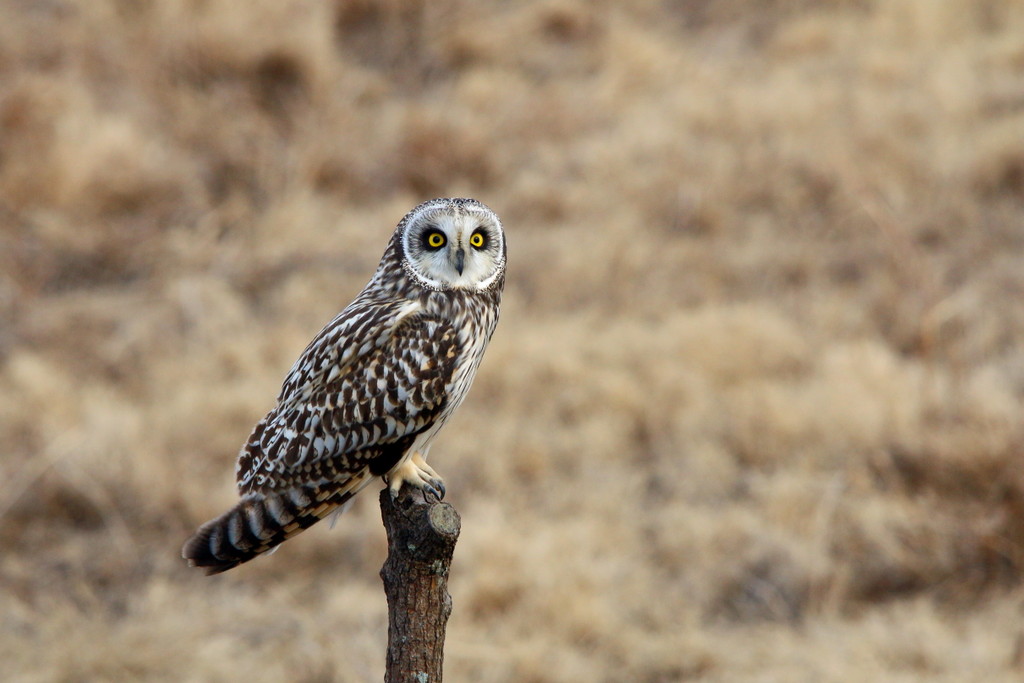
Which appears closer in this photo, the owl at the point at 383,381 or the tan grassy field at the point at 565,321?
the owl at the point at 383,381

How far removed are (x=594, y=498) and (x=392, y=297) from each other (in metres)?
4.26

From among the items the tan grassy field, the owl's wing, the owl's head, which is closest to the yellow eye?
the owl's head

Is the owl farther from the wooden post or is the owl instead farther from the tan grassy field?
the tan grassy field

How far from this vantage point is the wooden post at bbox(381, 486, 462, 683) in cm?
241

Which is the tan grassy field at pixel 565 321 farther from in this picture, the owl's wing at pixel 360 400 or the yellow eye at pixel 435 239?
the yellow eye at pixel 435 239

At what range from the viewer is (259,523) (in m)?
2.88

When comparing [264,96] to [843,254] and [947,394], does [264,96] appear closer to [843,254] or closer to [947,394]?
[843,254]

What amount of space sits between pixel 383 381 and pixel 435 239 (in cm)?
43

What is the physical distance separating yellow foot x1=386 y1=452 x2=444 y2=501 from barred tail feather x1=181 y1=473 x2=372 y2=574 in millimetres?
83

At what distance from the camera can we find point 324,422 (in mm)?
3045

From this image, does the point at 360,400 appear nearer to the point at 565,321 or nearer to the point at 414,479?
the point at 414,479

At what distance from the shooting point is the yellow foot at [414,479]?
311 centimetres

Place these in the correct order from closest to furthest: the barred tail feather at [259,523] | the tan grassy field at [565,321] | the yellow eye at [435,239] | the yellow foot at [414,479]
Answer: the barred tail feather at [259,523], the yellow eye at [435,239], the yellow foot at [414,479], the tan grassy field at [565,321]

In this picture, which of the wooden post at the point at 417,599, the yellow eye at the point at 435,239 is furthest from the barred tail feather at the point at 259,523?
the yellow eye at the point at 435,239
